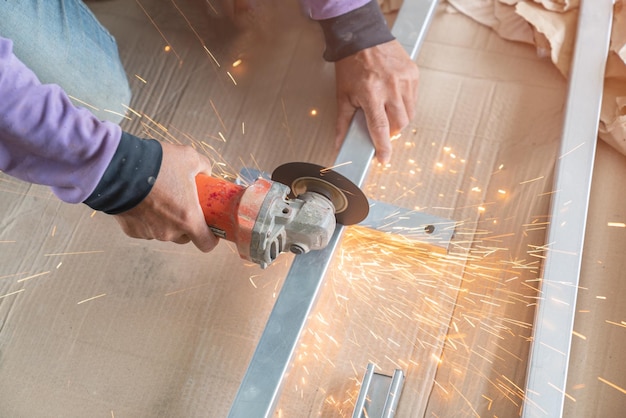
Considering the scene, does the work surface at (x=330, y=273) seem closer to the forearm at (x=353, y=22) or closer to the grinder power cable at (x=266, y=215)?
the forearm at (x=353, y=22)

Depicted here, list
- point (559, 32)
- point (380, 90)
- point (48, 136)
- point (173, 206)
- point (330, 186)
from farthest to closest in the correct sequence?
point (559, 32) → point (380, 90) → point (330, 186) → point (173, 206) → point (48, 136)

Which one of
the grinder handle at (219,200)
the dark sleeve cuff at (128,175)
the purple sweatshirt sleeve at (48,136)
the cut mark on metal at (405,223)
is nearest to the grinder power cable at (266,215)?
the grinder handle at (219,200)

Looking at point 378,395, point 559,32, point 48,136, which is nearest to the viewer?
point 48,136

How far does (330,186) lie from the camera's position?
139 cm

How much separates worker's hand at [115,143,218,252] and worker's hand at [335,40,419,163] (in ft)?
1.72

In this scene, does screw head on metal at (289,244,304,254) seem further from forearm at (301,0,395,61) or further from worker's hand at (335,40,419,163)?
forearm at (301,0,395,61)

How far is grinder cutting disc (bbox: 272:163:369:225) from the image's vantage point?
4.45ft

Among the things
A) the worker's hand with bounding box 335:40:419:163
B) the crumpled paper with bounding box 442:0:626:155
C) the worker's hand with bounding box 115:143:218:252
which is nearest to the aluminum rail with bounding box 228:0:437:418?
the worker's hand with bounding box 335:40:419:163

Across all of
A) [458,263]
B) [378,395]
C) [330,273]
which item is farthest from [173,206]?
[458,263]

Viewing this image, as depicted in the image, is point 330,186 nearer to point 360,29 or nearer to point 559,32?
point 360,29

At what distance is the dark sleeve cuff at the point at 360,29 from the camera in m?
1.68

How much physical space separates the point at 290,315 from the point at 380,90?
66 centimetres

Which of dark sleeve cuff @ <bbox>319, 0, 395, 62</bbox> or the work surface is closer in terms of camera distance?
the work surface

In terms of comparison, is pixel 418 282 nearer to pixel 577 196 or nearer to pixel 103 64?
pixel 577 196
